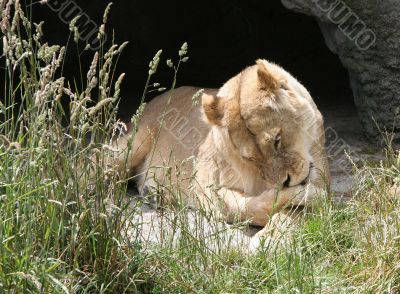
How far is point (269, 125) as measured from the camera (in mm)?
5234

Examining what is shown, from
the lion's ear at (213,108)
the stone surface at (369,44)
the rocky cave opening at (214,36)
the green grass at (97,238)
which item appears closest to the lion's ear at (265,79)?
the lion's ear at (213,108)

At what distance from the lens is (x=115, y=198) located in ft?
13.5

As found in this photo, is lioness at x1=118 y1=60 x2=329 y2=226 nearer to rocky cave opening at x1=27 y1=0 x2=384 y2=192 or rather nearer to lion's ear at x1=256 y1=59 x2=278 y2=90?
lion's ear at x1=256 y1=59 x2=278 y2=90

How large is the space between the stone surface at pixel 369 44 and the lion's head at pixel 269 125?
1012 millimetres

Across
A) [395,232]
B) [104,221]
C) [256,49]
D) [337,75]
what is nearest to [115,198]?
[104,221]

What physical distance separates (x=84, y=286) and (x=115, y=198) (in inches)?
18.6

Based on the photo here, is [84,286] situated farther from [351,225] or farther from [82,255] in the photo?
[351,225]

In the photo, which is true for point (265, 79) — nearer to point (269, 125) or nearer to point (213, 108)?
point (269, 125)

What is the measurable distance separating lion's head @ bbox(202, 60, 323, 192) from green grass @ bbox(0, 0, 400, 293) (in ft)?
2.57

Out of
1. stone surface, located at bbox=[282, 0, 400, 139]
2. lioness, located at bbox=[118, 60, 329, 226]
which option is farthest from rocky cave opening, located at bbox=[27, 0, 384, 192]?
lioness, located at bbox=[118, 60, 329, 226]

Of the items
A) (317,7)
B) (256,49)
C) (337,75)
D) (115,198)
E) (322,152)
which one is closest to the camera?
(115,198)

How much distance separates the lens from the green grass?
147 inches

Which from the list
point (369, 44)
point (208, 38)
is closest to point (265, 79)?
point (369, 44)

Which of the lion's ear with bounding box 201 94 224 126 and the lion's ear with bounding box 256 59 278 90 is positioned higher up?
the lion's ear with bounding box 256 59 278 90
